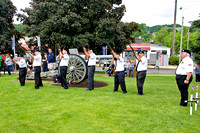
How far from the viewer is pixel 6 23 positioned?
22.8 m

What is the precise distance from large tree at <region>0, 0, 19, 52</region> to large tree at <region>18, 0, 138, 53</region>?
12.8 feet

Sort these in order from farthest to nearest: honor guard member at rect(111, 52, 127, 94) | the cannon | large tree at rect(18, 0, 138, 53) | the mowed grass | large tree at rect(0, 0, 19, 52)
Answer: large tree at rect(0, 0, 19, 52) < large tree at rect(18, 0, 138, 53) < the cannon < honor guard member at rect(111, 52, 127, 94) < the mowed grass

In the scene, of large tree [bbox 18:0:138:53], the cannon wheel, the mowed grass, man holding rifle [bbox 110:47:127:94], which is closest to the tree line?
large tree [bbox 18:0:138:53]

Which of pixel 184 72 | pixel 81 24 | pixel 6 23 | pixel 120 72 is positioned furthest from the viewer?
pixel 6 23

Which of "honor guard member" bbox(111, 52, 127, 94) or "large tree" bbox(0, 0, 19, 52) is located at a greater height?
"large tree" bbox(0, 0, 19, 52)

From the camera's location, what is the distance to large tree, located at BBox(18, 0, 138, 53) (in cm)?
1792

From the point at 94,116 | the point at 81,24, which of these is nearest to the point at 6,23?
the point at 81,24

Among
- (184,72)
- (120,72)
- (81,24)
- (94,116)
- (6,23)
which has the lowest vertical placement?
(94,116)

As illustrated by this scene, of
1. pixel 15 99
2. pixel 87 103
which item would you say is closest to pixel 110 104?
pixel 87 103

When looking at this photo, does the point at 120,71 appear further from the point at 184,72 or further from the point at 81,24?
the point at 81,24

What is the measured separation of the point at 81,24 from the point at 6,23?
10.2m

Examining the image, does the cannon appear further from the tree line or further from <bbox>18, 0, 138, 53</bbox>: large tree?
<bbox>18, 0, 138, 53</bbox>: large tree

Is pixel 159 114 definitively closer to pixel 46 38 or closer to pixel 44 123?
pixel 44 123

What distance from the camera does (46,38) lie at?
1902cm
